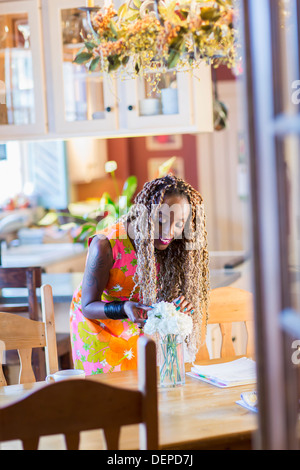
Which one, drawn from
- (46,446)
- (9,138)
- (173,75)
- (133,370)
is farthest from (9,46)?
(46,446)

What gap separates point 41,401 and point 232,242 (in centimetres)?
638

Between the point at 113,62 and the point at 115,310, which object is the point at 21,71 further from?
the point at 115,310

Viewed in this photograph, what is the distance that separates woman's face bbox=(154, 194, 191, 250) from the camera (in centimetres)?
207

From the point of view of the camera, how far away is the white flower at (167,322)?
1819 mm

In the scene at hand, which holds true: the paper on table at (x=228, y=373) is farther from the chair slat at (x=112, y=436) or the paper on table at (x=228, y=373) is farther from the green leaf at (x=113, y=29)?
the green leaf at (x=113, y=29)

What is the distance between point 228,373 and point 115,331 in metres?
0.45

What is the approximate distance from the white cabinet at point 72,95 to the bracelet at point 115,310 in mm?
1086

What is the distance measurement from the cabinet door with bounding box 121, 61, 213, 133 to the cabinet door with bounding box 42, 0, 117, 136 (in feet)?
0.35

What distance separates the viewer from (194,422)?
5.32 feet

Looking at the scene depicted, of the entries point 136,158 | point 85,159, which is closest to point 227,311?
point 85,159

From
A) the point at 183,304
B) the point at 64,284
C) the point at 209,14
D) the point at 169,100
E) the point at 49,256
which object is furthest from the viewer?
the point at 49,256

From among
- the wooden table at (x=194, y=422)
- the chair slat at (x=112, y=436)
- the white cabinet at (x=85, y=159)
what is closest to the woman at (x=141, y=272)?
the wooden table at (x=194, y=422)

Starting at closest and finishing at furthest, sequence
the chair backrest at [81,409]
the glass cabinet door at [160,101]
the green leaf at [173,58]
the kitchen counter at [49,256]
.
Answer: the chair backrest at [81,409] → the green leaf at [173,58] → the glass cabinet door at [160,101] → the kitchen counter at [49,256]

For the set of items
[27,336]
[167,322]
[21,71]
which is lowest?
[27,336]
